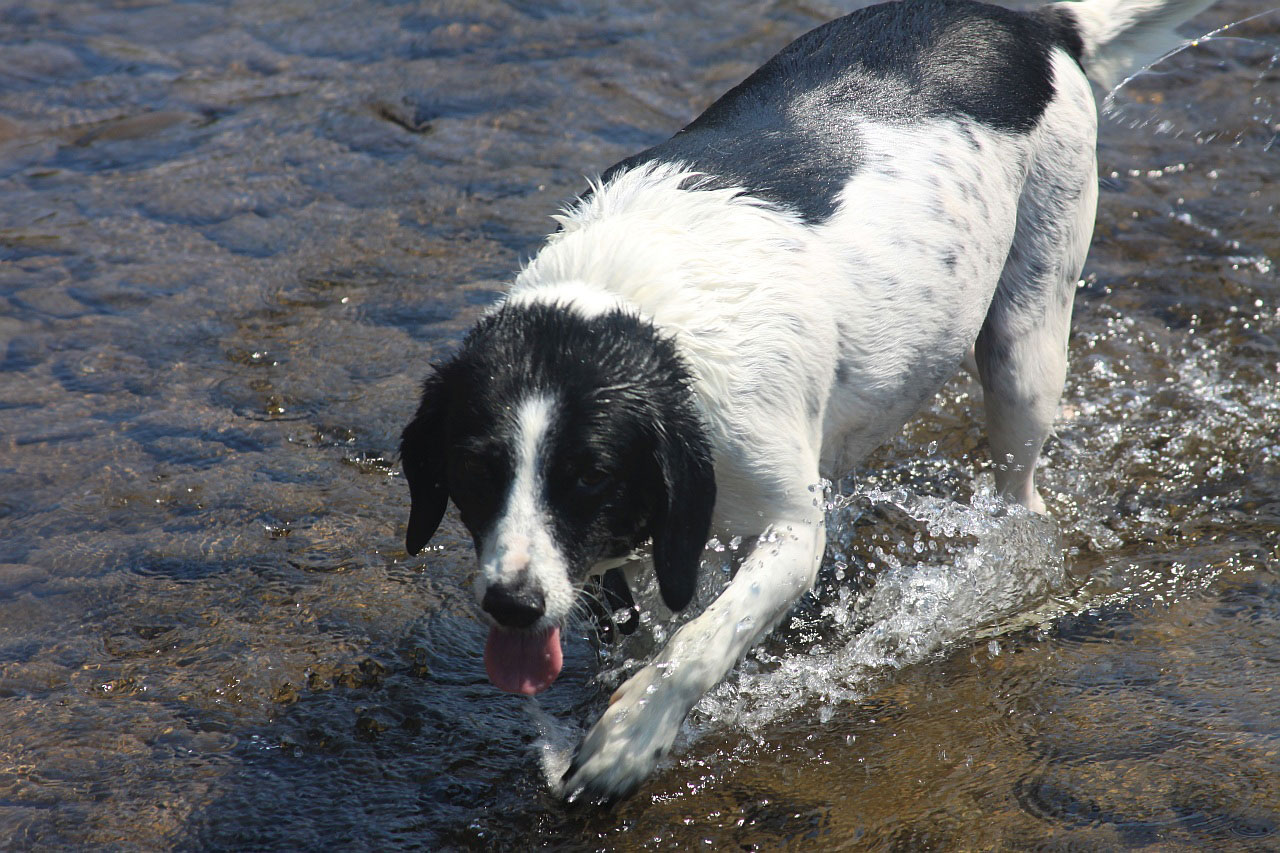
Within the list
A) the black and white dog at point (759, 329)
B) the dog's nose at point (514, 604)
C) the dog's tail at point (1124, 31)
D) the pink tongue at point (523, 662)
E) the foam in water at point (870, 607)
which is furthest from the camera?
the dog's tail at point (1124, 31)

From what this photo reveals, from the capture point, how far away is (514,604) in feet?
8.95

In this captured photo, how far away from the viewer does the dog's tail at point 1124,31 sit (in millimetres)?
4297

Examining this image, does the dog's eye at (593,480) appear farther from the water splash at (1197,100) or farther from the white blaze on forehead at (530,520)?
the water splash at (1197,100)

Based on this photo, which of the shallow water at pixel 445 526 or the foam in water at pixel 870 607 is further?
the foam in water at pixel 870 607

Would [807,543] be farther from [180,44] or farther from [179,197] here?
[180,44]

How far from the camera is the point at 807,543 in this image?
3.18 m

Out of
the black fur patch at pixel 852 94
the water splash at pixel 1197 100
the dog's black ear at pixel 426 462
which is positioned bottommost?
the water splash at pixel 1197 100

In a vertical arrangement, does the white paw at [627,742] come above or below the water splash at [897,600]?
above

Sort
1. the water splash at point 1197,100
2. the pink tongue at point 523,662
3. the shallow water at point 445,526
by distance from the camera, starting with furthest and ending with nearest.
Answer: the water splash at point 1197,100, the shallow water at point 445,526, the pink tongue at point 523,662

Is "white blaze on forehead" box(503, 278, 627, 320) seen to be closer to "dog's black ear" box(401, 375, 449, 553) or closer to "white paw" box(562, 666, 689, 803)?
"dog's black ear" box(401, 375, 449, 553)

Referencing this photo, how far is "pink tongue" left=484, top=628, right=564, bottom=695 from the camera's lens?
2936 mm

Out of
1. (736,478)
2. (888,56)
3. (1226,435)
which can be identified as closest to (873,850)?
(736,478)

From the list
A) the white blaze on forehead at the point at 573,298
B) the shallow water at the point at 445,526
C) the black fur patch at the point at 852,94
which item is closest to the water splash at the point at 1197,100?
the shallow water at the point at 445,526

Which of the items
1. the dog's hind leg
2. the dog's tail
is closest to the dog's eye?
the dog's hind leg
